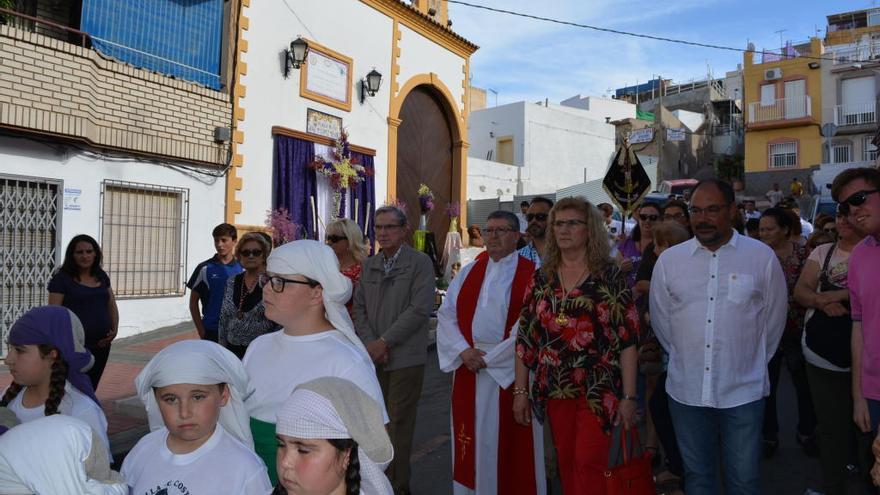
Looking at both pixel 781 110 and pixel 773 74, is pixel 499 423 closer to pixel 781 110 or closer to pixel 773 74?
pixel 781 110

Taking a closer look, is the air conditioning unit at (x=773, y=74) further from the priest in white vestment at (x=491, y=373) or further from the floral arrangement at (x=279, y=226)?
the priest in white vestment at (x=491, y=373)

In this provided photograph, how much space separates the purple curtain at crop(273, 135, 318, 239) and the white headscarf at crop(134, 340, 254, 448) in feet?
34.6

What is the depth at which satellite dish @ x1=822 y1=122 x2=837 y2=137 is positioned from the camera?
31250 millimetres

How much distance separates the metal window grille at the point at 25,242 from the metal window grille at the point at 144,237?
0.75 metres

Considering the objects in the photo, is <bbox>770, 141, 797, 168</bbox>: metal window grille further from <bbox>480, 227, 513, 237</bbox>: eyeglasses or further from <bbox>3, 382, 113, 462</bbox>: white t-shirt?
<bbox>3, 382, 113, 462</bbox>: white t-shirt

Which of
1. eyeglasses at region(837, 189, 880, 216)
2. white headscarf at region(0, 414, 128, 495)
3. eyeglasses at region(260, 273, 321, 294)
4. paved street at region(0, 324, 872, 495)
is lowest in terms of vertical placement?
paved street at region(0, 324, 872, 495)

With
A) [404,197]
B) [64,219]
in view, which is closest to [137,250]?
[64,219]

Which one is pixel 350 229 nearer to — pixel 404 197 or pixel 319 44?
pixel 319 44

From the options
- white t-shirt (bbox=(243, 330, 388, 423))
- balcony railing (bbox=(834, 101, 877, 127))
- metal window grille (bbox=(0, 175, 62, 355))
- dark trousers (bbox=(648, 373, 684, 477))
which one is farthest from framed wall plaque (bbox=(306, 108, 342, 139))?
balcony railing (bbox=(834, 101, 877, 127))

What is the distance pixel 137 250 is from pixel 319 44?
19.0 feet

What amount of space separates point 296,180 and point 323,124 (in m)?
1.55

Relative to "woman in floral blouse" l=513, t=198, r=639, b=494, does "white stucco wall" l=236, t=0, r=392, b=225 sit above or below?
above

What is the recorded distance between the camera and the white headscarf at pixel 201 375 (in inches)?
91.8

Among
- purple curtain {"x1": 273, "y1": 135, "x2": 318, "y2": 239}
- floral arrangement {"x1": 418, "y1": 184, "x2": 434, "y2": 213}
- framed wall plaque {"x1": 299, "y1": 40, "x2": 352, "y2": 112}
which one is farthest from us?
floral arrangement {"x1": 418, "y1": 184, "x2": 434, "y2": 213}
